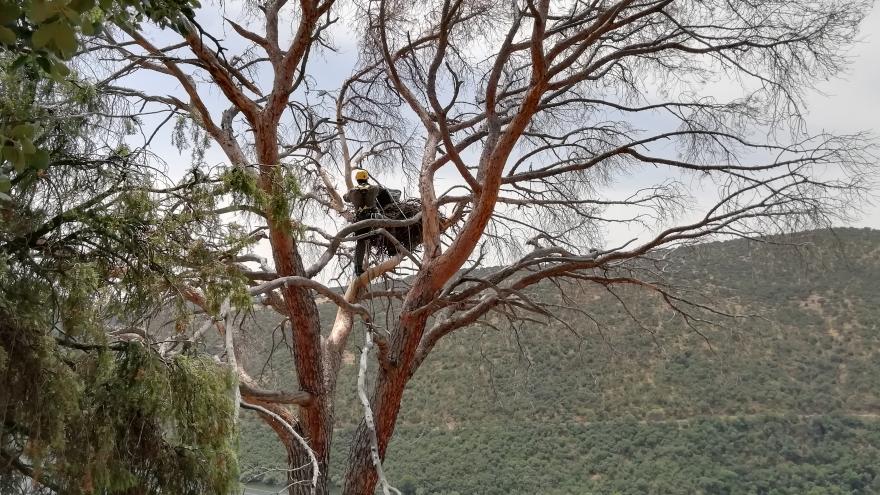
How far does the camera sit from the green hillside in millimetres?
14359

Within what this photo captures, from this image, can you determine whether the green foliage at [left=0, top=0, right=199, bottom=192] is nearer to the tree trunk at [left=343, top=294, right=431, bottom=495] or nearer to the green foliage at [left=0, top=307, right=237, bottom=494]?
the green foliage at [left=0, top=307, right=237, bottom=494]

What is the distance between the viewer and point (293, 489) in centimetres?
506

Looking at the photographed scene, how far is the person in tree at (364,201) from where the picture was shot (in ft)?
17.9

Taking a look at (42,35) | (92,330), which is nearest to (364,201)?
(92,330)

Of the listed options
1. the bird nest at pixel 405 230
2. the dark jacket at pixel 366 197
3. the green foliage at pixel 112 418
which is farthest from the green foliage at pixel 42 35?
the bird nest at pixel 405 230

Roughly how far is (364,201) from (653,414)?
1192 cm

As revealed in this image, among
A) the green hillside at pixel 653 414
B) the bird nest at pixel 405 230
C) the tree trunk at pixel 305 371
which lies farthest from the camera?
the green hillside at pixel 653 414

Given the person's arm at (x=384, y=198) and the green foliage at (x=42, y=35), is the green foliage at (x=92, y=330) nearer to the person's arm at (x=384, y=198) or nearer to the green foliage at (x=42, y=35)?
the green foliage at (x=42, y=35)

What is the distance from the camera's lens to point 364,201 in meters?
5.50

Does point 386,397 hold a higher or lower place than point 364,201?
lower

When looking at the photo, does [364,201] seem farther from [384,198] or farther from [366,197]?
[384,198]

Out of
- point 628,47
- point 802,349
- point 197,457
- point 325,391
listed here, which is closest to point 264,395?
point 325,391

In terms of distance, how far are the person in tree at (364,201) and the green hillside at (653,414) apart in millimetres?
7874

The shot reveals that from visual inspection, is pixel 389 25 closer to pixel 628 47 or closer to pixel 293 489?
pixel 628 47
